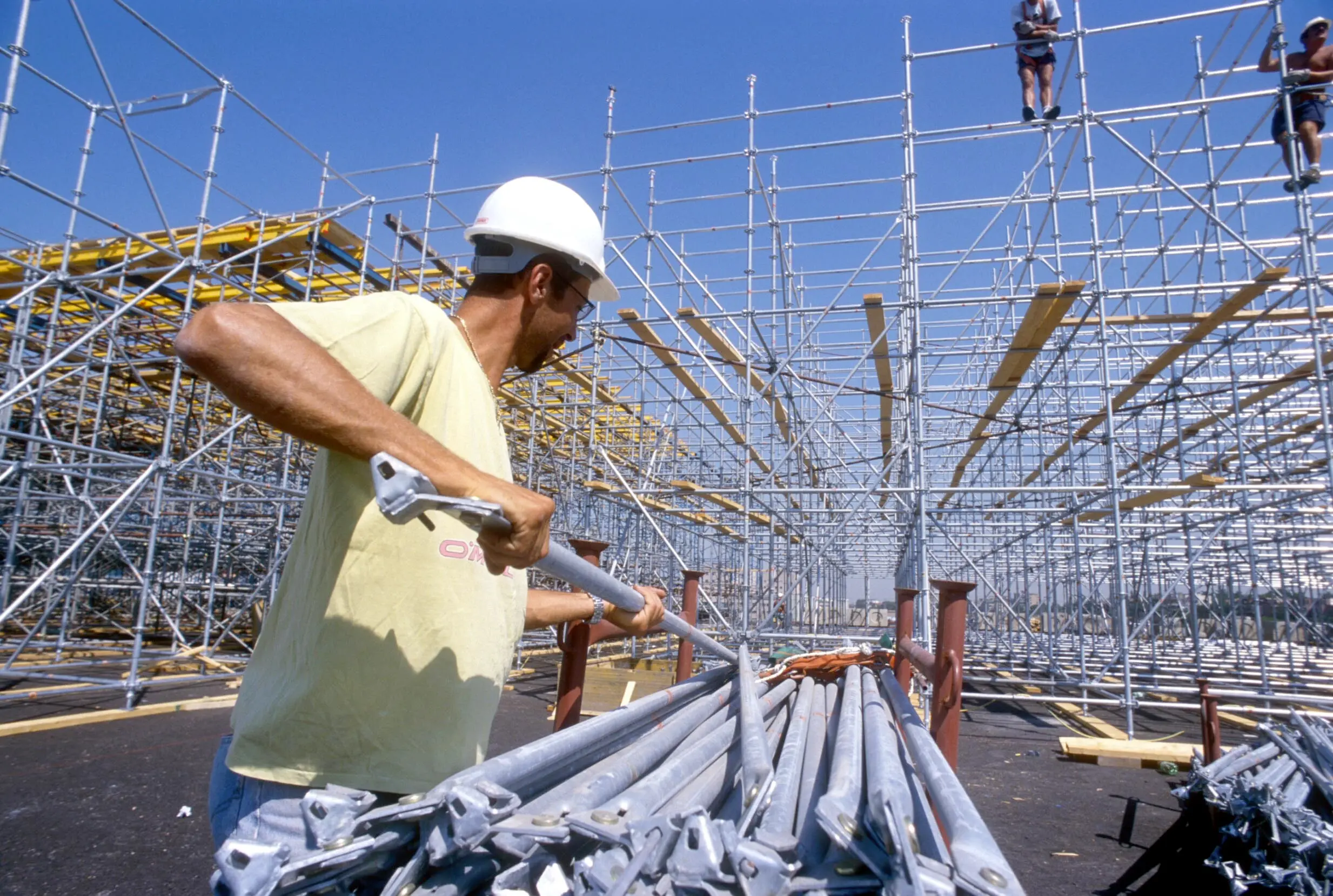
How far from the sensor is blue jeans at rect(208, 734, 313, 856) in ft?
3.27

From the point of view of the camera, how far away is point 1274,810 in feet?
9.84

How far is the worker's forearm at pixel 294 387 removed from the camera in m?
0.82

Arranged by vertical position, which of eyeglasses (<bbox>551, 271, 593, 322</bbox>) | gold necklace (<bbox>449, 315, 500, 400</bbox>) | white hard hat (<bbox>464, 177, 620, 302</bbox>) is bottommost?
gold necklace (<bbox>449, 315, 500, 400</bbox>)

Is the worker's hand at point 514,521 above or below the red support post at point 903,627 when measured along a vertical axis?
above

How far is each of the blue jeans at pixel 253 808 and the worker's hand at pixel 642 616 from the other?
98 centimetres

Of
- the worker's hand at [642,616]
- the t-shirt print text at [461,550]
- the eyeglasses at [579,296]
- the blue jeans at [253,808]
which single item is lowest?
the blue jeans at [253,808]

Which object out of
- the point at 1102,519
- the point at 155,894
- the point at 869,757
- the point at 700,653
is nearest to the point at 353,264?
the point at 700,653

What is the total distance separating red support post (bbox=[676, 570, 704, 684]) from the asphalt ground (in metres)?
1.98

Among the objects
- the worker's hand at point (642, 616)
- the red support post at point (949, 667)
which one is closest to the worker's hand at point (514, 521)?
the worker's hand at point (642, 616)

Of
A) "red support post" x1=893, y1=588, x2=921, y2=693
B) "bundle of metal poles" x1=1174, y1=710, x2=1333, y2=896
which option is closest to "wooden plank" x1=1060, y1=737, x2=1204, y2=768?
"bundle of metal poles" x1=1174, y1=710, x2=1333, y2=896

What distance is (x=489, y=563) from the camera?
927 mm

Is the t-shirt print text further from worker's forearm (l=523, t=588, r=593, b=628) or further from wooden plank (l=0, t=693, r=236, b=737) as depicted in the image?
wooden plank (l=0, t=693, r=236, b=737)

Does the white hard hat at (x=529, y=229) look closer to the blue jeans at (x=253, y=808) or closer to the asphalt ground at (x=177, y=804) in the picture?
the blue jeans at (x=253, y=808)

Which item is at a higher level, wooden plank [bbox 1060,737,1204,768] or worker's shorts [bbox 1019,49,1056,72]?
worker's shorts [bbox 1019,49,1056,72]
